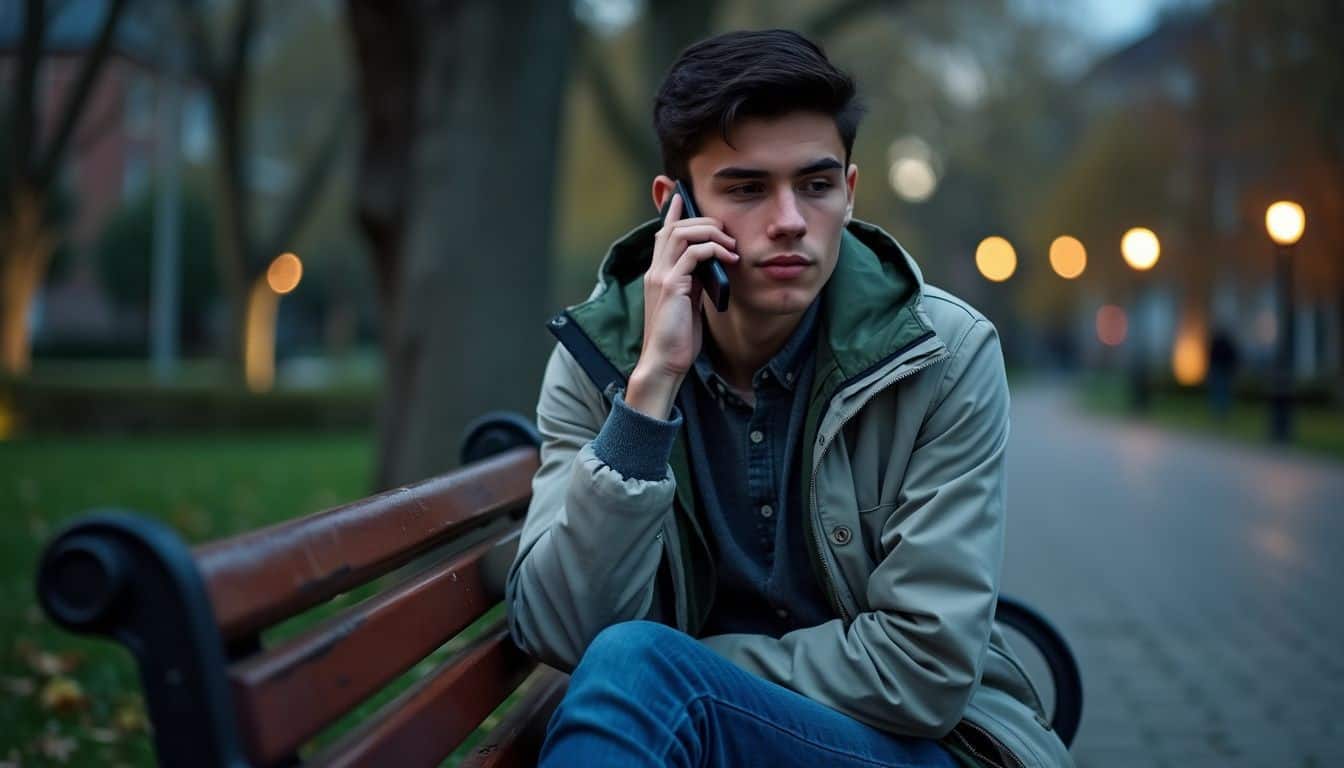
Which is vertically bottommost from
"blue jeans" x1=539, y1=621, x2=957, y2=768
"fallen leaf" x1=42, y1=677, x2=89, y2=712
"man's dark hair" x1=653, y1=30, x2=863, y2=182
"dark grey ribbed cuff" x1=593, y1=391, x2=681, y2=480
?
"fallen leaf" x1=42, y1=677, x2=89, y2=712

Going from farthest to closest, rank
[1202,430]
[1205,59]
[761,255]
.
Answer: [1205,59]
[1202,430]
[761,255]

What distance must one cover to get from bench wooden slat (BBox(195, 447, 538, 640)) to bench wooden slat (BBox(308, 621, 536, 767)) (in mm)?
198

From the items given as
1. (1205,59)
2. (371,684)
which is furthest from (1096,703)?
(1205,59)

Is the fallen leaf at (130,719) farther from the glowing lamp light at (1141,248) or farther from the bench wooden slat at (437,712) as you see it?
the glowing lamp light at (1141,248)

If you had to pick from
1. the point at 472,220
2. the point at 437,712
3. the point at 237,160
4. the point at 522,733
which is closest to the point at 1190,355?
the point at 237,160

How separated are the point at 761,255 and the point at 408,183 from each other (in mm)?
6248

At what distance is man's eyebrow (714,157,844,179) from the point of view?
2705 mm

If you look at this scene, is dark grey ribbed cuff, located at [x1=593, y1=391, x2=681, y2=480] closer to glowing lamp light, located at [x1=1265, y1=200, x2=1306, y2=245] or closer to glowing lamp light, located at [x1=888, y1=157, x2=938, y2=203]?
glowing lamp light, located at [x1=1265, y1=200, x2=1306, y2=245]

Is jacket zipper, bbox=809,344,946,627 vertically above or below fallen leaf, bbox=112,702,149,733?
above

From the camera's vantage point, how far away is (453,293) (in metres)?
8.37

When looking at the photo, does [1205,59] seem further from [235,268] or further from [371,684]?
[371,684]

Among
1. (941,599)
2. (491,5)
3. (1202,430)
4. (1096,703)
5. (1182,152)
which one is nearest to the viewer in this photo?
(941,599)

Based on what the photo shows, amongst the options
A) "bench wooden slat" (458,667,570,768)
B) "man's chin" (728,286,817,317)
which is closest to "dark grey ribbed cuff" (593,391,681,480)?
"man's chin" (728,286,817,317)

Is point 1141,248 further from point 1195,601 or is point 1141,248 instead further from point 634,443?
point 634,443
